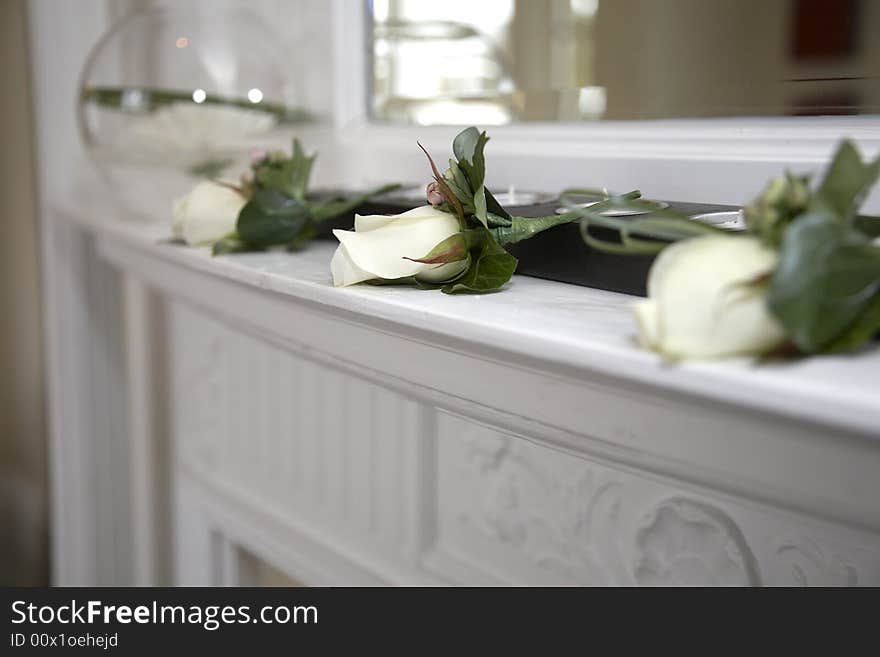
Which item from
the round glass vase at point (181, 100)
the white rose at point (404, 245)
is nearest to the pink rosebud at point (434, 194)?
the white rose at point (404, 245)

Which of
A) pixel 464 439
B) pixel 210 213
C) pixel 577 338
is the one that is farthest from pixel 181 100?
pixel 577 338

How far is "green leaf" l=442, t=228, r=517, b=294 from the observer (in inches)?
14.9

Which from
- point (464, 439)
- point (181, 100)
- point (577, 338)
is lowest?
point (464, 439)

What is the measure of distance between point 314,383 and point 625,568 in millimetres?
352

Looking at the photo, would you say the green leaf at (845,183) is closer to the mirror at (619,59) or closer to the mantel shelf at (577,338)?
the mantel shelf at (577,338)

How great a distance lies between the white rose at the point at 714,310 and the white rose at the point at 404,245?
0.47 ft

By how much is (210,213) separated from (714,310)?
392mm

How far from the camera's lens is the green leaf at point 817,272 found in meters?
0.25

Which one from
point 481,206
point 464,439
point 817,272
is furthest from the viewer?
point 464,439

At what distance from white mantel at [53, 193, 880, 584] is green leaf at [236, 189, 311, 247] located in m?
0.02

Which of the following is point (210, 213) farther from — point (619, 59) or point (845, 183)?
point (845, 183)

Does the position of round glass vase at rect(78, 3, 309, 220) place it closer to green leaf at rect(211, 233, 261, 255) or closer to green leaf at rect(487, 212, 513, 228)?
green leaf at rect(211, 233, 261, 255)

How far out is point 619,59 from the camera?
1.80 feet
